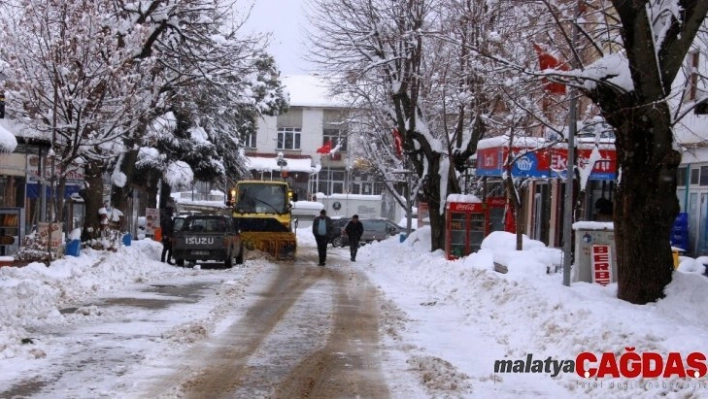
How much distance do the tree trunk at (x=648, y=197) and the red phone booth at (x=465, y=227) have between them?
564 inches

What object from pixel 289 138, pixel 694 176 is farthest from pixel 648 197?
pixel 289 138

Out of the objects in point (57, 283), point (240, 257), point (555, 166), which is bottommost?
point (240, 257)

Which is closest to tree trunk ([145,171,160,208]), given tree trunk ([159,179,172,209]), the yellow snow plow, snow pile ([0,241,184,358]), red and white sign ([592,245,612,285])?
tree trunk ([159,179,172,209])

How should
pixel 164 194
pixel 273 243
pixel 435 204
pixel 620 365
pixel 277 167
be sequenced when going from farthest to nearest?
pixel 277 167 → pixel 164 194 → pixel 273 243 → pixel 435 204 → pixel 620 365

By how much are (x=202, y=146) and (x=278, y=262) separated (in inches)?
494

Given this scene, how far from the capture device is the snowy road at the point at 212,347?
9.12 meters

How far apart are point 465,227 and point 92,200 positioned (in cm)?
1075

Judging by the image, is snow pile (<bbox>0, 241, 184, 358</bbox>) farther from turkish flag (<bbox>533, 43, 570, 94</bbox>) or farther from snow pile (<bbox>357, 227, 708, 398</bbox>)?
turkish flag (<bbox>533, 43, 570, 94</bbox>)

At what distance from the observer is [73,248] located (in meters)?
22.3

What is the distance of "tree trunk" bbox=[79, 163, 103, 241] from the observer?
25484 mm

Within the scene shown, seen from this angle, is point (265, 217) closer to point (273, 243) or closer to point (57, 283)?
point (273, 243)

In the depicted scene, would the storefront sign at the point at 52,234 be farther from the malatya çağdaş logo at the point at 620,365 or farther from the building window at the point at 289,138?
the building window at the point at 289,138

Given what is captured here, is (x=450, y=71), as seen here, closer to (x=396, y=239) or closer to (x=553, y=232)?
(x=553, y=232)

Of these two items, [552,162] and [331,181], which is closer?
[552,162]
